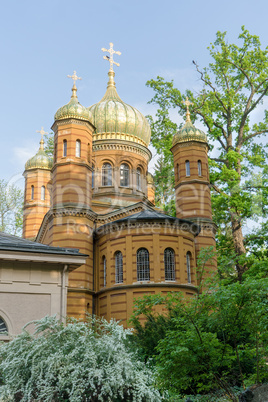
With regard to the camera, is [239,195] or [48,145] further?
[48,145]

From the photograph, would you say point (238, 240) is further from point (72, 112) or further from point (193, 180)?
point (72, 112)

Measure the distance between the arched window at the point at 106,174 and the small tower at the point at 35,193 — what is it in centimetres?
691

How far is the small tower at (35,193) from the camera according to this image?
3488 cm

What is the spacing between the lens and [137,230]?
2292cm

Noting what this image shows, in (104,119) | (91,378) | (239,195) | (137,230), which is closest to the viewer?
(91,378)

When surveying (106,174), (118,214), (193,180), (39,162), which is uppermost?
(39,162)

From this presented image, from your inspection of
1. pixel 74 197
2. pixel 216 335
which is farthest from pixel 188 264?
pixel 216 335

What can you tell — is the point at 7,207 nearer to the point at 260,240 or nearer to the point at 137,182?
the point at 137,182

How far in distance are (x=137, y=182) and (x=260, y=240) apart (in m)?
8.91

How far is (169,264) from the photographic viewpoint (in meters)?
22.9

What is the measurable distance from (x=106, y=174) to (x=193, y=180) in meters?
6.15

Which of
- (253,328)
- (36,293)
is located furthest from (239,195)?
(253,328)

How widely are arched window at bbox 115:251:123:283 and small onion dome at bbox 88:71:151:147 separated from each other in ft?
33.3

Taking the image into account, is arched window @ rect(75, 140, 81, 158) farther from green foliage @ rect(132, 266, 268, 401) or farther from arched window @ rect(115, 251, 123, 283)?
green foliage @ rect(132, 266, 268, 401)
